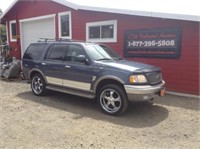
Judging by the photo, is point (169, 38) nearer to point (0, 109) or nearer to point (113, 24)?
point (113, 24)

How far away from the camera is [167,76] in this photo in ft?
27.0

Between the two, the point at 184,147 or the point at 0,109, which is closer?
the point at 184,147

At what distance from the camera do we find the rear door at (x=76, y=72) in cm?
592

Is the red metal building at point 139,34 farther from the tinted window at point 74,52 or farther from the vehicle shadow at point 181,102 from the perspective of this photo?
the tinted window at point 74,52

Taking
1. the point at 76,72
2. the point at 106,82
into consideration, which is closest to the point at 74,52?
the point at 76,72

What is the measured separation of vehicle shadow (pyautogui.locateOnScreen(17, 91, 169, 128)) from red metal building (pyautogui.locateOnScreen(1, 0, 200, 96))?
2216 millimetres

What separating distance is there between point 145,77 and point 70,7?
22.2ft

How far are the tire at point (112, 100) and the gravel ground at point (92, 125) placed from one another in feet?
0.63

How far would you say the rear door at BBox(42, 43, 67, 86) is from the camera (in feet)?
21.8

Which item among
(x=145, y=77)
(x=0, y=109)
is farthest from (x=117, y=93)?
(x=0, y=109)

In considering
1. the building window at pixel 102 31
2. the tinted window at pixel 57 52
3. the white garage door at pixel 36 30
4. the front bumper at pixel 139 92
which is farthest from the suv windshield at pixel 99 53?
the white garage door at pixel 36 30

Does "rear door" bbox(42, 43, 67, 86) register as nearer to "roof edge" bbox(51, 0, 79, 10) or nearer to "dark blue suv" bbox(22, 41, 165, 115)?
"dark blue suv" bbox(22, 41, 165, 115)

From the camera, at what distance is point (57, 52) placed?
22.6 ft

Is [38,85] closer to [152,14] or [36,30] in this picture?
[152,14]
